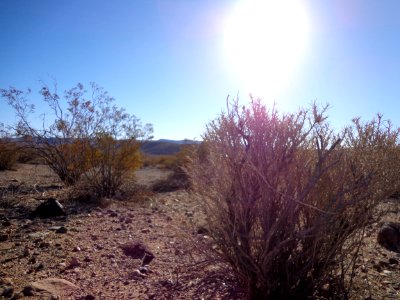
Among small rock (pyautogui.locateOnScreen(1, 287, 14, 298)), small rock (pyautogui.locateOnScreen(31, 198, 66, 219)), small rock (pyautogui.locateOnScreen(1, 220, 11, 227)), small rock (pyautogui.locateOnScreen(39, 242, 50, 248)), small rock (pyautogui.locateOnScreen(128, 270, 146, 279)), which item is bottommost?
small rock (pyautogui.locateOnScreen(128, 270, 146, 279))

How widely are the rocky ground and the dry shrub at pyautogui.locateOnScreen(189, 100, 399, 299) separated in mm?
519

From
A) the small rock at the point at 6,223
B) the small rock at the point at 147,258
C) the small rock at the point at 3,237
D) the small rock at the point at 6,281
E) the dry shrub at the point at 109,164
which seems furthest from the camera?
the dry shrub at the point at 109,164

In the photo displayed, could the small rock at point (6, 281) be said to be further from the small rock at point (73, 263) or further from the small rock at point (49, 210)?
the small rock at point (49, 210)

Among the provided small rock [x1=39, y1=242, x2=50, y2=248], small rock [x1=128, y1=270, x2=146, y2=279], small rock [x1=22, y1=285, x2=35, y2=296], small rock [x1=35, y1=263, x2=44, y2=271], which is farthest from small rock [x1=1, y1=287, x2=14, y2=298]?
small rock [x1=39, y1=242, x2=50, y2=248]

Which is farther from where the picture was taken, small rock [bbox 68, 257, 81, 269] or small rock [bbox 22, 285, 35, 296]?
small rock [bbox 68, 257, 81, 269]

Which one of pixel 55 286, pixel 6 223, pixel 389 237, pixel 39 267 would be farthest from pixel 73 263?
pixel 389 237

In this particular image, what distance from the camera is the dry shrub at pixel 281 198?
13.2ft

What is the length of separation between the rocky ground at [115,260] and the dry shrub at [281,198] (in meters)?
0.52

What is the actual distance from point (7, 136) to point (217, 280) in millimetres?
11178

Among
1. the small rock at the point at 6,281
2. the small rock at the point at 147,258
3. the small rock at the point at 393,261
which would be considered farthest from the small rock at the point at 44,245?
the small rock at the point at 393,261

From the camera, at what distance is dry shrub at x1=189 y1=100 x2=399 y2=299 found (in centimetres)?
401

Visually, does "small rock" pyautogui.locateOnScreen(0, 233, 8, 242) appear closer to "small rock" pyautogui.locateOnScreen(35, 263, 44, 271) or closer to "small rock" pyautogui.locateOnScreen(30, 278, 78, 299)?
"small rock" pyautogui.locateOnScreen(35, 263, 44, 271)

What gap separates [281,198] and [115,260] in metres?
3.06

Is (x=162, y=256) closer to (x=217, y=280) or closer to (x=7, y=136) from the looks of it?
(x=217, y=280)
